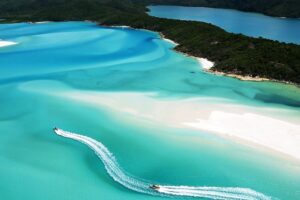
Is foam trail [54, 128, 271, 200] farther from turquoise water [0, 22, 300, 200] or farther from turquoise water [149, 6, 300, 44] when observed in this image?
turquoise water [149, 6, 300, 44]

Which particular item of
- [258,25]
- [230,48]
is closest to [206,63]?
[230,48]

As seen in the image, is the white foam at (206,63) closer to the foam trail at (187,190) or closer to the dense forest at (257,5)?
the foam trail at (187,190)

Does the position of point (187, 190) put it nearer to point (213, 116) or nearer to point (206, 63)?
point (213, 116)

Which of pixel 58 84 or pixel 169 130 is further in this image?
pixel 58 84

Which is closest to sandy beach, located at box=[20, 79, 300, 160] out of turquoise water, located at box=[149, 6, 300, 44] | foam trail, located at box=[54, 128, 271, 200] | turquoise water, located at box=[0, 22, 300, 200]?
turquoise water, located at box=[0, 22, 300, 200]

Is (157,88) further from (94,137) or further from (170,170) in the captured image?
(170,170)

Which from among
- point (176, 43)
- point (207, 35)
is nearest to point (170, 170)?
point (207, 35)
